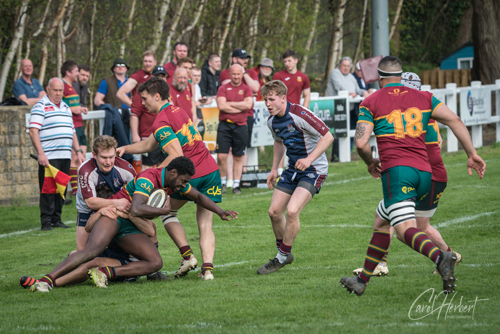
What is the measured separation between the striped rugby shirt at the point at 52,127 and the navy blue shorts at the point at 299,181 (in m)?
4.63

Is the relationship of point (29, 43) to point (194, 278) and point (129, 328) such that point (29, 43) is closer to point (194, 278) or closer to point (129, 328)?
point (194, 278)

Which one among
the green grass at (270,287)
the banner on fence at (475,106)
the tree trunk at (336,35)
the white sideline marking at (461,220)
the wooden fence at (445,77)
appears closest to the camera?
the green grass at (270,287)

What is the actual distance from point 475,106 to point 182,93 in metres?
11.2

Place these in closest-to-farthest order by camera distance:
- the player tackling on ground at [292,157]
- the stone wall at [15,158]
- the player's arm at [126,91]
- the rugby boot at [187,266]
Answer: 1. the rugby boot at [187,266]
2. the player tackling on ground at [292,157]
3. the stone wall at [15,158]
4. the player's arm at [126,91]

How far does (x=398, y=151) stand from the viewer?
6184 mm

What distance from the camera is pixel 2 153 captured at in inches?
519

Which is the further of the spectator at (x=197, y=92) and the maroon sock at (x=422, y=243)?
the spectator at (x=197, y=92)

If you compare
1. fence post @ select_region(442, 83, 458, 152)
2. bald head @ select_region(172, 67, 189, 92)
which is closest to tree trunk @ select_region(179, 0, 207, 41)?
fence post @ select_region(442, 83, 458, 152)

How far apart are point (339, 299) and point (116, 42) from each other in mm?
16757

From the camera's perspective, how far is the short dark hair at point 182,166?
6984 mm

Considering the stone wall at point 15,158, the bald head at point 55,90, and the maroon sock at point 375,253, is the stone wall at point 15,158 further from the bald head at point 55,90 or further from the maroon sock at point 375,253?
the maroon sock at point 375,253

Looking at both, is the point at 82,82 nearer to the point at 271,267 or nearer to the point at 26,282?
the point at 26,282
